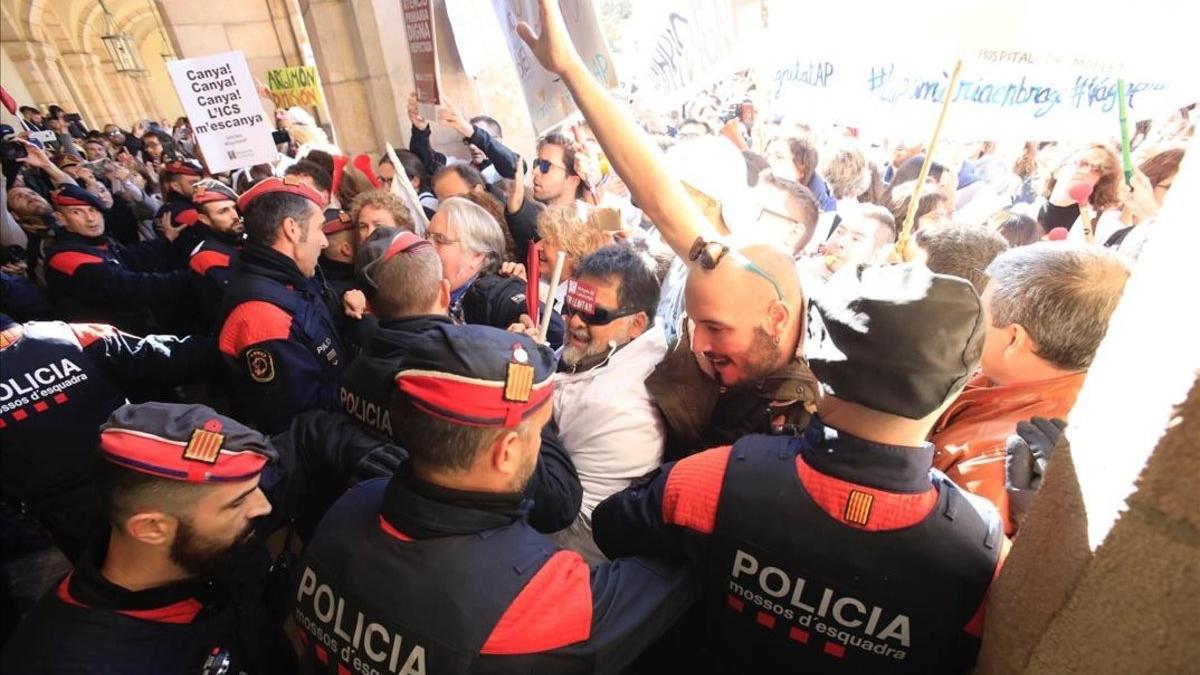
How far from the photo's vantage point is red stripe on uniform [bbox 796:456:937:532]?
3.65 feet

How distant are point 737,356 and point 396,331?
4.15 ft

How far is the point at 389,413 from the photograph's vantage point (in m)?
1.80

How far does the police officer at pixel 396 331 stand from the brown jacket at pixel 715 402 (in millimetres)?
391

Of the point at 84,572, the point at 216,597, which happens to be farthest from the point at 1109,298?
the point at 84,572

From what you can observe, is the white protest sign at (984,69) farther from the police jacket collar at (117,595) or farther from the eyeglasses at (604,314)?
the police jacket collar at (117,595)

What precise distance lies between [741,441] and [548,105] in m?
2.99

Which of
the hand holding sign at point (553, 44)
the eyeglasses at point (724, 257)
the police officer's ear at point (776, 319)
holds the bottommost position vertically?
the police officer's ear at point (776, 319)

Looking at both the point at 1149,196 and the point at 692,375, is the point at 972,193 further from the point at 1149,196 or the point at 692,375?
the point at 692,375

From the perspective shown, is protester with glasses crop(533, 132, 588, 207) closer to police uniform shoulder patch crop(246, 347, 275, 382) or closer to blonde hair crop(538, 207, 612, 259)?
blonde hair crop(538, 207, 612, 259)

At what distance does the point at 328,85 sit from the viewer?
277 inches

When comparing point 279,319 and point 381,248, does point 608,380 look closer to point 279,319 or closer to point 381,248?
point 381,248

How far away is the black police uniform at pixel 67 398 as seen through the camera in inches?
96.0

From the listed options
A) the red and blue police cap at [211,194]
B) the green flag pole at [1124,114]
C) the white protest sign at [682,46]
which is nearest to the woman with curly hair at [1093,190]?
the green flag pole at [1124,114]

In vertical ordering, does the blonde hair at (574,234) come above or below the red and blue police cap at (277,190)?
below
